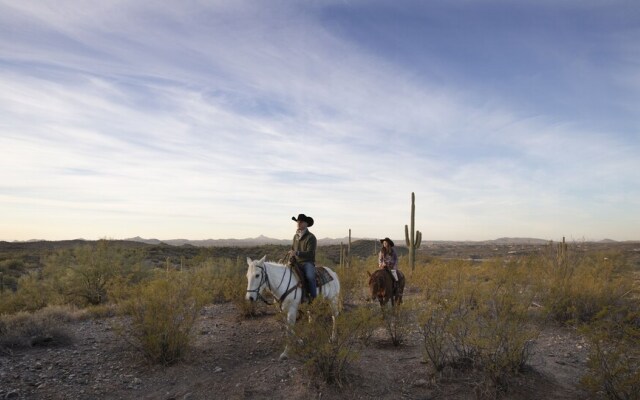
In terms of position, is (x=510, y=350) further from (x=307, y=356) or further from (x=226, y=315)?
(x=226, y=315)

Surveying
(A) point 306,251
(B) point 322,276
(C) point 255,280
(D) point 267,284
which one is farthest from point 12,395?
(B) point 322,276

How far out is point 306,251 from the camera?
7988mm

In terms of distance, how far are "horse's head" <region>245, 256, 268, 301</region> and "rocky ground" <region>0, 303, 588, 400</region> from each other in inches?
45.2

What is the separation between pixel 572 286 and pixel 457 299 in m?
5.52

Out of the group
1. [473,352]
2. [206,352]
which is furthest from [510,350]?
[206,352]

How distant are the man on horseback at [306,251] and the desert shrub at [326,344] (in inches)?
75.1

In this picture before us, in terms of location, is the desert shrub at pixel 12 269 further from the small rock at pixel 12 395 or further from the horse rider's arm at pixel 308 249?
the horse rider's arm at pixel 308 249

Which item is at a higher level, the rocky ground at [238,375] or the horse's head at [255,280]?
the horse's head at [255,280]

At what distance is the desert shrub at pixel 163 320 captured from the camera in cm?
659

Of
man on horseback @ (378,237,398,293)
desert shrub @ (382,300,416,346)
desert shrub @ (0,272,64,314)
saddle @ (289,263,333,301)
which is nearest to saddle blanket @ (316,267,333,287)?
saddle @ (289,263,333,301)

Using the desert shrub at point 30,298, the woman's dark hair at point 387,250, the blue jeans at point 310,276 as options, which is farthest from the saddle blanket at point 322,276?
the desert shrub at point 30,298

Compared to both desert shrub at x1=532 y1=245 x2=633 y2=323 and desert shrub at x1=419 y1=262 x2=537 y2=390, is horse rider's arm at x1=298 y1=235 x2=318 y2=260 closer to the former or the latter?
desert shrub at x1=419 y1=262 x2=537 y2=390

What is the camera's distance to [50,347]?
7445mm

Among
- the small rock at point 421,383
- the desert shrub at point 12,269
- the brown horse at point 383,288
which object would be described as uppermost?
the brown horse at point 383,288
